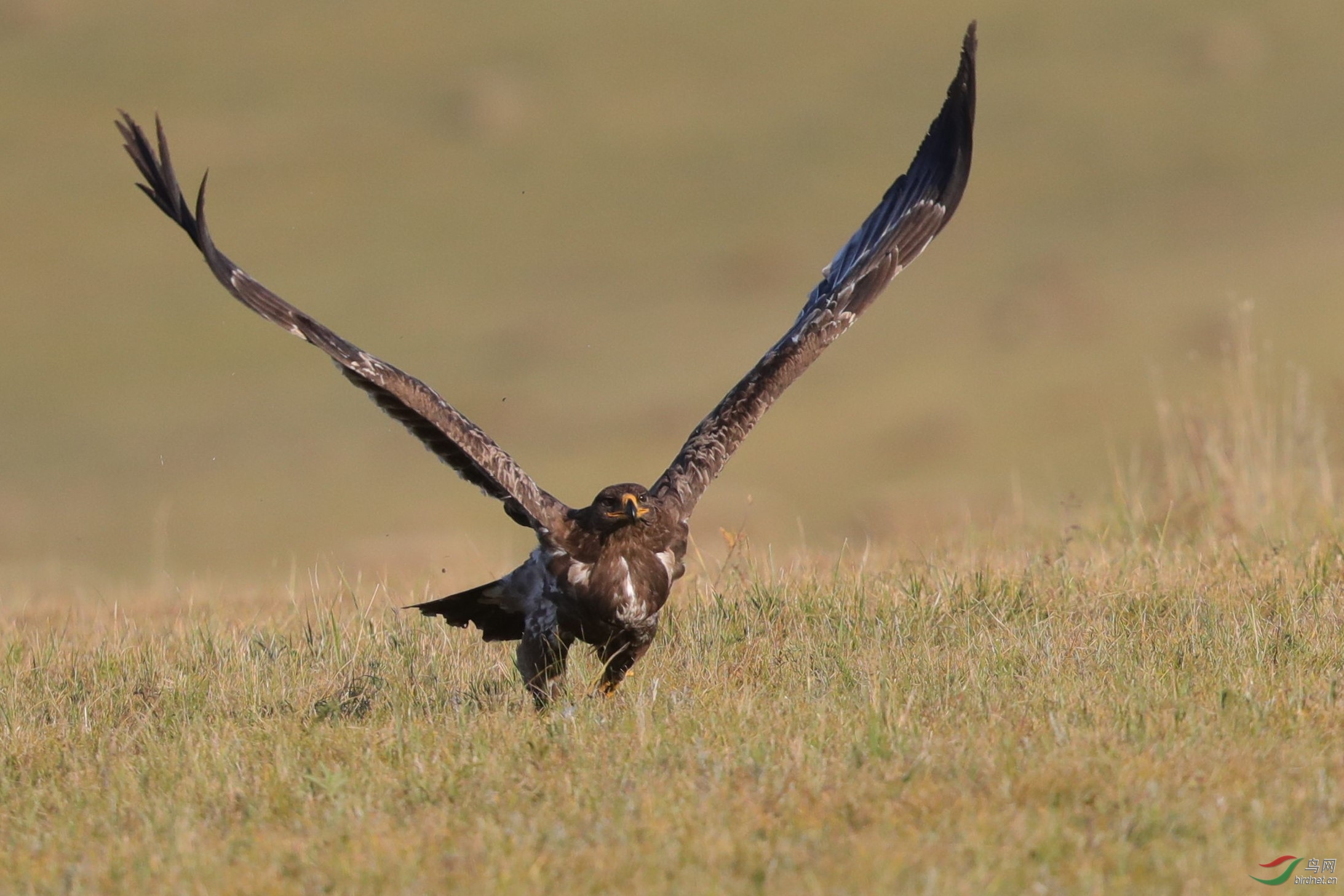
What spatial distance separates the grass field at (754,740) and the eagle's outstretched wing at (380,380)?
0.91 meters

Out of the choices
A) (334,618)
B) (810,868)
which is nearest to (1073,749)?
(810,868)

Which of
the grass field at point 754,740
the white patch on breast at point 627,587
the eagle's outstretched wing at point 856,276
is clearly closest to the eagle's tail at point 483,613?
the grass field at point 754,740

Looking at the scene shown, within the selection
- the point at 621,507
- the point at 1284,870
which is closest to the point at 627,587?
the point at 621,507

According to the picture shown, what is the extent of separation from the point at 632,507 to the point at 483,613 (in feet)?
4.15

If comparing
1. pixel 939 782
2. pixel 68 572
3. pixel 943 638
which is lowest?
pixel 939 782

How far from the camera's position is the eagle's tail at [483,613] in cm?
783

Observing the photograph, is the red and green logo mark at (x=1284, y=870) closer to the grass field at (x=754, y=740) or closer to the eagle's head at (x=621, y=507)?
the grass field at (x=754, y=740)

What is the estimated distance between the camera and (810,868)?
452 cm

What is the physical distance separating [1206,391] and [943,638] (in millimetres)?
5203

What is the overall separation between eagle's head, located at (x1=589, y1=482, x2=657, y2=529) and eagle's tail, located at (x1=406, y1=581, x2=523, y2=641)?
81 centimetres

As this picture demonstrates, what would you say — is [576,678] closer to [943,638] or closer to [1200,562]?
[943,638]

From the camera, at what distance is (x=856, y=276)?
30.1 ft

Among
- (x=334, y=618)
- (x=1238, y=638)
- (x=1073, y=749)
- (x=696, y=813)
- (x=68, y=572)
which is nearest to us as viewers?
(x=696, y=813)

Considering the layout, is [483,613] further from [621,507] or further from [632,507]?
[632,507]
